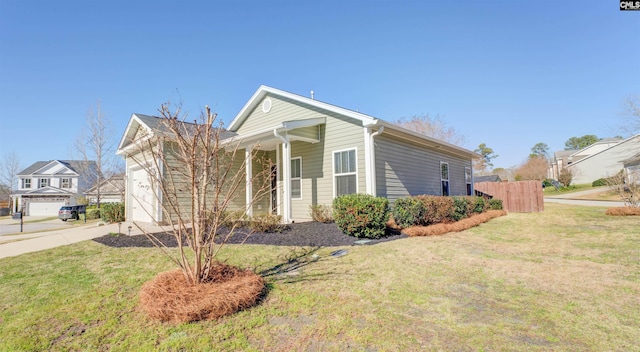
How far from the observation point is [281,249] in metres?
6.45

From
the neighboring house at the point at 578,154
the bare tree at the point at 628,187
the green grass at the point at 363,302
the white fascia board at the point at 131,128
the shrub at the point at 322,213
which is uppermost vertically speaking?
the neighboring house at the point at 578,154

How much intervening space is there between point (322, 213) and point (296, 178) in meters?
2.07

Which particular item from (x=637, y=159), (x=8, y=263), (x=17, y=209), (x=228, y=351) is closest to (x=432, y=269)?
(x=228, y=351)

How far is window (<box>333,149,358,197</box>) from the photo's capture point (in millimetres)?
9547

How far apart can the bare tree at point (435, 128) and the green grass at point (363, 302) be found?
1127 inches

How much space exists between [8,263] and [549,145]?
88.8 m

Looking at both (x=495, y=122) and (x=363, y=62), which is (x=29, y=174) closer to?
(x=363, y=62)

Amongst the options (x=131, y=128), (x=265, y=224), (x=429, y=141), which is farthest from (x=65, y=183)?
(x=429, y=141)

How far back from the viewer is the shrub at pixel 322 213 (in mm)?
9633

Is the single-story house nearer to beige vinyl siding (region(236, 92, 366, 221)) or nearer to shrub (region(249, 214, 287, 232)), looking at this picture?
beige vinyl siding (region(236, 92, 366, 221))

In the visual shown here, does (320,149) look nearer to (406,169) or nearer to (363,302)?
(406,169)

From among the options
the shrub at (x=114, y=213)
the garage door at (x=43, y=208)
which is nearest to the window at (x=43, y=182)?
the garage door at (x=43, y=208)

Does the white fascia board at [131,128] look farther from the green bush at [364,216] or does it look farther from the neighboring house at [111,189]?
the neighboring house at [111,189]

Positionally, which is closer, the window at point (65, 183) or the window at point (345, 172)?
the window at point (345, 172)
